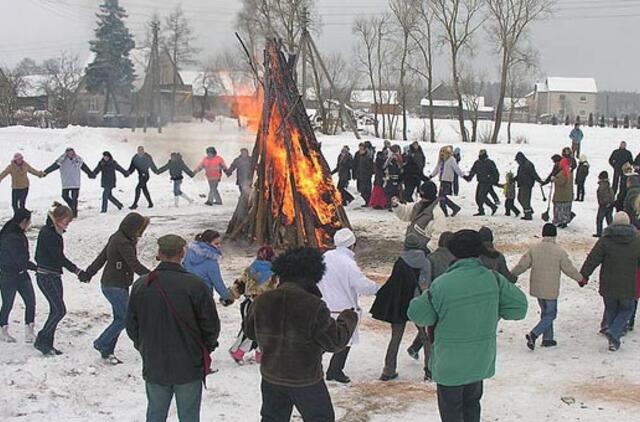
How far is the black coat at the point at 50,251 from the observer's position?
25.2 feet

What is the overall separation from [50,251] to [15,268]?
22.3 inches

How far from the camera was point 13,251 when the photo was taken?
308 inches

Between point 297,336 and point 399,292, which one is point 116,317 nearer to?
point 399,292

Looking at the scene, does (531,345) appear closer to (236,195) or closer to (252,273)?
(252,273)

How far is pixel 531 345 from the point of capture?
329 inches

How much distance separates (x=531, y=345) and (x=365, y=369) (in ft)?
6.86

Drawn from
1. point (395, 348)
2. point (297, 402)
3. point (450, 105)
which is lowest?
point (395, 348)

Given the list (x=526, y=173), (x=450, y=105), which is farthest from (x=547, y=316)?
(x=450, y=105)

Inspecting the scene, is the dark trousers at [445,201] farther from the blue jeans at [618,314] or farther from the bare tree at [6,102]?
the bare tree at [6,102]

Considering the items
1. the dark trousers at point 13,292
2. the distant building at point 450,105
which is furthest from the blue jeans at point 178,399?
the distant building at point 450,105

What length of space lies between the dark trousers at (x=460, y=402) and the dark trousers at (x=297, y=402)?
2.76ft

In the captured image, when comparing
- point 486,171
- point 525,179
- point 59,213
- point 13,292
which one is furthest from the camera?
point 486,171

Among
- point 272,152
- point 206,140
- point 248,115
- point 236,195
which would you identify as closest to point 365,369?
point 272,152

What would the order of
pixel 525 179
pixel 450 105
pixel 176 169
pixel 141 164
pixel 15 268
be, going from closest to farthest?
pixel 15 268 → pixel 525 179 → pixel 141 164 → pixel 176 169 → pixel 450 105
